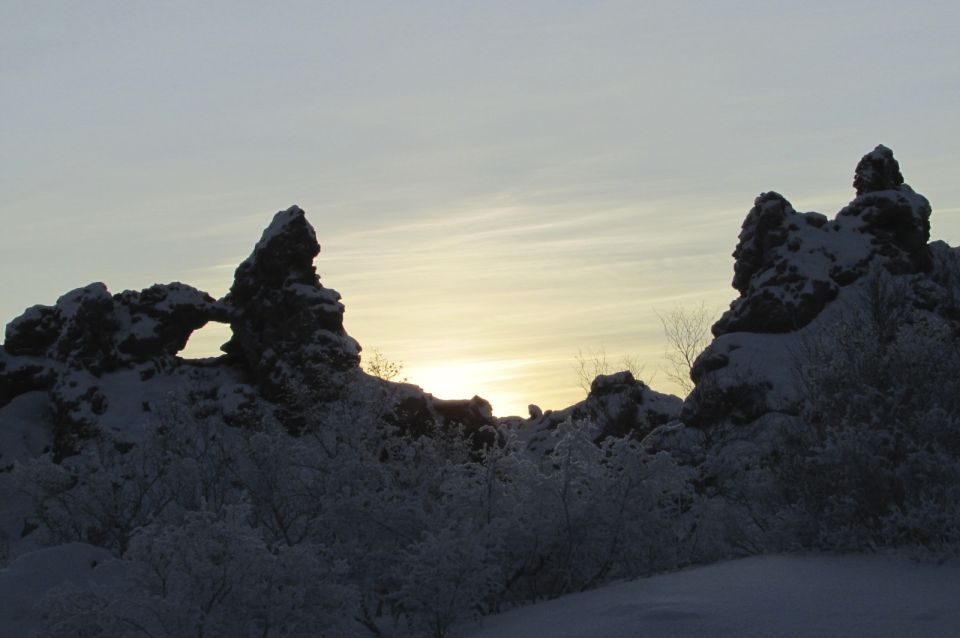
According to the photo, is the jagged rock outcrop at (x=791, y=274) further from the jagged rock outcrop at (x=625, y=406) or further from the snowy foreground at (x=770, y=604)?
the snowy foreground at (x=770, y=604)

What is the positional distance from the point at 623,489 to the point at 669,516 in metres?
1.14

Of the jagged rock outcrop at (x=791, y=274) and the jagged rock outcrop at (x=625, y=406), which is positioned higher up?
the jagged rock outcrop at (x=791, y=274)

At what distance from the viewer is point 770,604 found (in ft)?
26.4

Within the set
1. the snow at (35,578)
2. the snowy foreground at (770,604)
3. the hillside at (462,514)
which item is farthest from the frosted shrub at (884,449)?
the snow at (35,578)

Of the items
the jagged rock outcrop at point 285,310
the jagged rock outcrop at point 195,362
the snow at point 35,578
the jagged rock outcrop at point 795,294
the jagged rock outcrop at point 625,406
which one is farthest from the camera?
the jagged rock outcrop at point 625,406

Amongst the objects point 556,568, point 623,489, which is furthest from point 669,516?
point 556,568

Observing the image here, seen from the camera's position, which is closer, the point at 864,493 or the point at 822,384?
the point at 864,493

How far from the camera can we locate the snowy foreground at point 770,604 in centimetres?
736

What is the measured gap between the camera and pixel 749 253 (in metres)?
38.1

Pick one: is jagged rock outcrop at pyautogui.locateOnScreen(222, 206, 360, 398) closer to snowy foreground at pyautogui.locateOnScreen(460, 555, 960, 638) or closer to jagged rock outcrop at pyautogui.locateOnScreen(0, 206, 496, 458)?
jagged rock outcrop at pyautogui.locateOnScreen(0, 206, 496, 458)

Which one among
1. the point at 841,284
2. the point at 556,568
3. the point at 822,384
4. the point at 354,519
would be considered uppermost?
the point at 841,284

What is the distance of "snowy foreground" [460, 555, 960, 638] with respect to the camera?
7363mm

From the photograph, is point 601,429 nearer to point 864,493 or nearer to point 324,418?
point 324,418

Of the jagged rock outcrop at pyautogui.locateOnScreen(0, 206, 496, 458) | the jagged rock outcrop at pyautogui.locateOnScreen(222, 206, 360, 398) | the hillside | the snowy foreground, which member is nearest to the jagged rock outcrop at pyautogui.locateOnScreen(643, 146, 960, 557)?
the hillside
